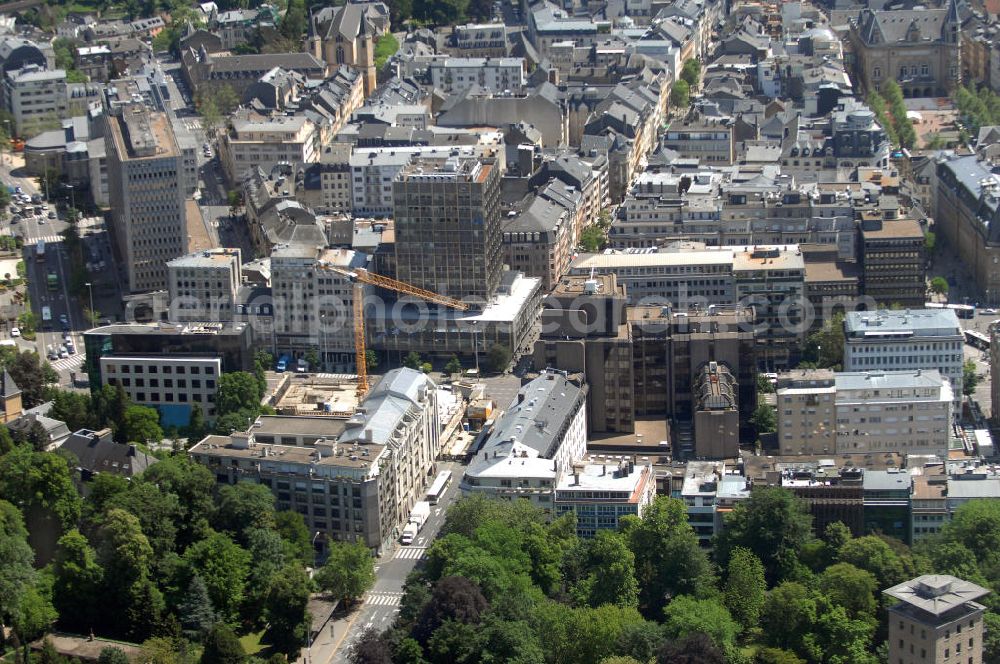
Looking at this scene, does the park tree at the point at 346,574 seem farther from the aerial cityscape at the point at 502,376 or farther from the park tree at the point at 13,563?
the park tree at the point at 13,563

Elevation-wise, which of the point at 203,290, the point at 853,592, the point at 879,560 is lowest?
the point at 853,592

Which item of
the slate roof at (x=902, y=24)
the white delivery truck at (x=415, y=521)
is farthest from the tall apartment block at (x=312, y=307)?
the slate roof at (x=902, y=24)

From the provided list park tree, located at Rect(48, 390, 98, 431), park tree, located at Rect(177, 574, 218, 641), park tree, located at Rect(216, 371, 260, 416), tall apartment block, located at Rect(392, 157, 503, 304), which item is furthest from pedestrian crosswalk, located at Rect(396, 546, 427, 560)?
tall apartment block, located at Rect(392, 157, 503, 304)

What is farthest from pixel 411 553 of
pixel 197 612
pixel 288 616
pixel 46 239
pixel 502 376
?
pixel 46 239

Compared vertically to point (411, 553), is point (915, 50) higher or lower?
higher

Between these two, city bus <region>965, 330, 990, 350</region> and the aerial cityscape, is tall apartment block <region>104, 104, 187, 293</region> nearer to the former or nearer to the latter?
the aerial cityscape

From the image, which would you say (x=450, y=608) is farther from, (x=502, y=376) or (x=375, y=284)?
(x=375, y=284)
